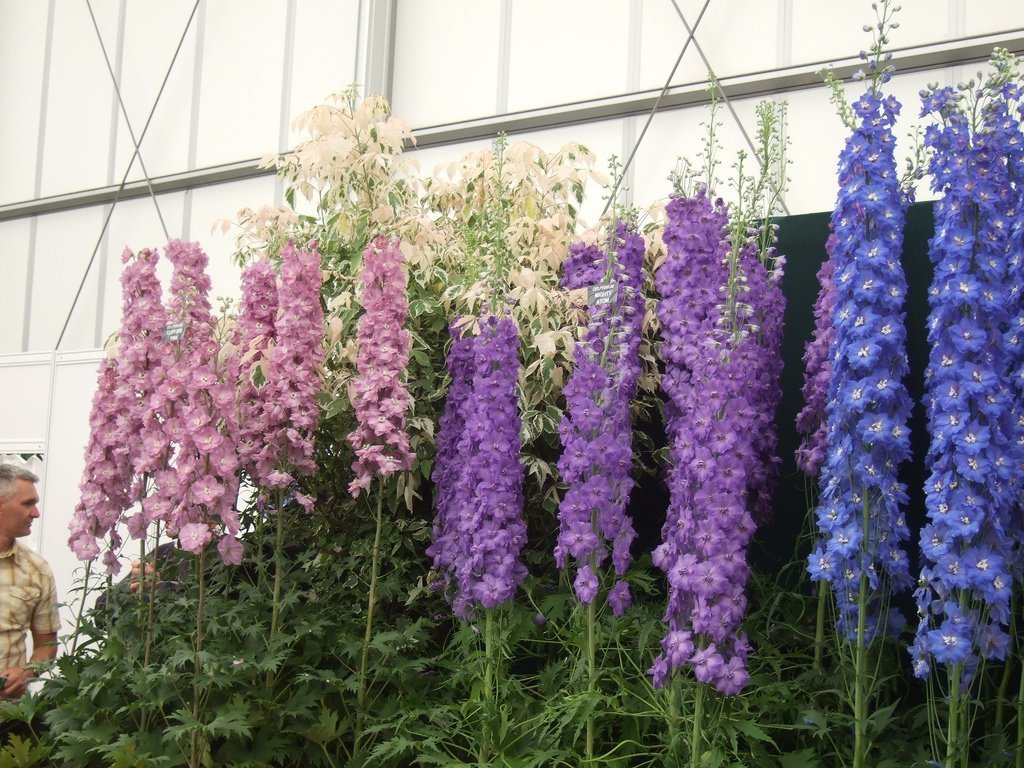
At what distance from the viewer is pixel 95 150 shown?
336 inches

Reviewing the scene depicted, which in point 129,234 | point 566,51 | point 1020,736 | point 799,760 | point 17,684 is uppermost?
point 566,51

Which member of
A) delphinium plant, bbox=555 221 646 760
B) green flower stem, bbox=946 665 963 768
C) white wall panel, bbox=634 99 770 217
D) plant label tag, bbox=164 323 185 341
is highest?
white wall panel, bbox=634 99 770 217

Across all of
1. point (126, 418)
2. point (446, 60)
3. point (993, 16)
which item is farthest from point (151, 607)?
point (446, 60)

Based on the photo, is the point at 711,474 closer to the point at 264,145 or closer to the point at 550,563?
the point at 550,563

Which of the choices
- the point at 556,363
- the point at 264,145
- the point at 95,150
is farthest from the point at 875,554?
the point at 95,150

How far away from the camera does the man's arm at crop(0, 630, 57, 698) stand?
140 inches

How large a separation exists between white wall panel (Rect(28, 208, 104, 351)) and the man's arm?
Answer: 4.81 m

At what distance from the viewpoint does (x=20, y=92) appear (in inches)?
361

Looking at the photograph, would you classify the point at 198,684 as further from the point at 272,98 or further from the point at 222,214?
the point at 272,98

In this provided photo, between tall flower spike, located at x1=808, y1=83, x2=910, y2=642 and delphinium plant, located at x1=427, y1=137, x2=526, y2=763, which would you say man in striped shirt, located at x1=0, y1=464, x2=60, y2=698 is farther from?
tall flower spike, located at x1=808, y1=83, x2=910, y2=642

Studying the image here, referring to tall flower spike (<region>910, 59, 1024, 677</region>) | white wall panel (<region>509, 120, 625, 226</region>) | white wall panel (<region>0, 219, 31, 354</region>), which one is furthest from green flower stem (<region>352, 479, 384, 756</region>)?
white wall panel (<region>0, 219, 31, 354</region>)

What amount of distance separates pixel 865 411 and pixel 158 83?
23.7 feet

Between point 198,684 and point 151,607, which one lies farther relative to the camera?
point 151,607

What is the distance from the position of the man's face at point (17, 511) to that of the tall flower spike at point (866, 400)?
297 cm
